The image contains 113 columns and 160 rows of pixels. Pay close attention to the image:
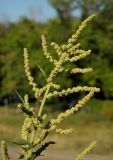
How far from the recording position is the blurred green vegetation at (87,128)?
27312 mm

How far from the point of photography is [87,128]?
34.7 meters

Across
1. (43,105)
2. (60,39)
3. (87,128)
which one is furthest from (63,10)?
(43,105)

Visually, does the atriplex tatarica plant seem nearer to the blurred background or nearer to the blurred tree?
the blurred background

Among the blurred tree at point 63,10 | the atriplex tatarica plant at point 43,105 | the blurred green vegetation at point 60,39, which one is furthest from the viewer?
the blurred tree at point 63,10

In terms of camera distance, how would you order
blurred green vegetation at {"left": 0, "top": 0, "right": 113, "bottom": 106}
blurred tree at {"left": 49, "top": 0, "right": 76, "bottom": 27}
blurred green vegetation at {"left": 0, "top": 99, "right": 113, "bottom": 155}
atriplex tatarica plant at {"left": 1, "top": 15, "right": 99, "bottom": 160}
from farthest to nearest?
1. blurred tree at {"left": 49, "top": 0, "right": 76, "bottom": 27}
2. blurred green vegetation at {"left": 0, "top": 0, "right": 113, "bottom": 106}
3. blurred green vegetation at {"left": 0, "top": 99, "right": 113, "bottom": 155}
4. atriplex tatarica plant at {"left": 1, "top": 15, "right": 99, "bottom": 160}

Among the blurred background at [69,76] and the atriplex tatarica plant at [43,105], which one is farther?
the blurred background at [69,76]

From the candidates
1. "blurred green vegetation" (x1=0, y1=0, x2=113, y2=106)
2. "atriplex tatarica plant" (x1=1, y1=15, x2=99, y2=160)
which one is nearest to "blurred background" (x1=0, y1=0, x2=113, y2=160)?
"blurred green vegetation" (x1=0, y1=0, x2=113, y2=106)

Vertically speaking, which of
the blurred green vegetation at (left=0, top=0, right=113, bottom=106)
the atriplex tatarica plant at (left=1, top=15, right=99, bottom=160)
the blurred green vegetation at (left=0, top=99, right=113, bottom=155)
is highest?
the blurred green vegetation at (left=0, top=0, right=113, bottom=106)

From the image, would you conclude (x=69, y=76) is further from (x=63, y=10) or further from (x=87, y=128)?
(x=63, y=10)

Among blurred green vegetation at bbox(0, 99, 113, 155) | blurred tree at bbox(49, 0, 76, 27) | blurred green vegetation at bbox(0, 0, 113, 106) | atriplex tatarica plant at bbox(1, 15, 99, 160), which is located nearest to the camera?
atriplex tatarica plant at bbox(1, 15, 99, 160)

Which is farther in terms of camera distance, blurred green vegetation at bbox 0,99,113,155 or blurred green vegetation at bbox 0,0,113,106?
blurred green vegetation at bbox 0,0,113,106

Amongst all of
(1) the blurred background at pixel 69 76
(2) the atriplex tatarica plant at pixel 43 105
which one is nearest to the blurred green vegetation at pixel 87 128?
(1) the blurred background at pixel 69 76

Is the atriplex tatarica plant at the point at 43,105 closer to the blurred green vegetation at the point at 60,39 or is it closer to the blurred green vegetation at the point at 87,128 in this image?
the blurred green vegetation at the point at 87,128

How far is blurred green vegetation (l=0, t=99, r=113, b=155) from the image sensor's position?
89.6 ft
